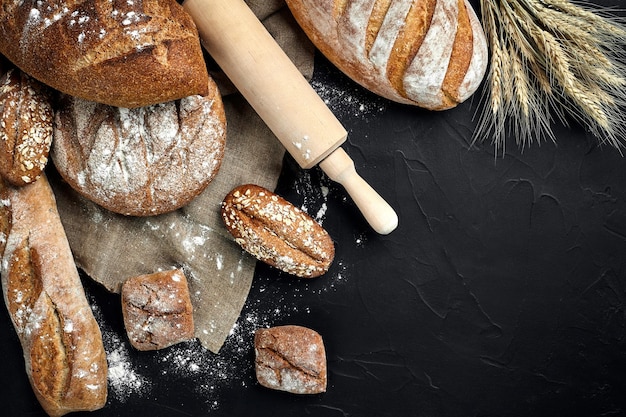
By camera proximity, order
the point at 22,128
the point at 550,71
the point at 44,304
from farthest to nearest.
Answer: the point at 550,71, the point at 44,304, the point at 22,128

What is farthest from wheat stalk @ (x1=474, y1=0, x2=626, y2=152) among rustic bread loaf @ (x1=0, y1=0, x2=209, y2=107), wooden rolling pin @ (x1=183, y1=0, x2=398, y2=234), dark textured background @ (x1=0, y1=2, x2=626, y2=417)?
rustic bread loaf @ (x1=0, y1=0, x2=209, y2=107)

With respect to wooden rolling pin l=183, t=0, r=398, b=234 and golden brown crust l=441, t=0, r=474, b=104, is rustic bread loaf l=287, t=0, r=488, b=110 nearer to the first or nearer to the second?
golden brown crust l=441, t=0, r=474, b=104

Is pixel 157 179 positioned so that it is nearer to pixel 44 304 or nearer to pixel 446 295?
pixel 44 304

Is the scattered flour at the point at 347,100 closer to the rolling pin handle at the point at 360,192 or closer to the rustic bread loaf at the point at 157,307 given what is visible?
the rolling pin handle at the point at 360,192

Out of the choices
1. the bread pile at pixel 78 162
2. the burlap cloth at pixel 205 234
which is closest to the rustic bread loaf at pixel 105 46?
the bread pile at pixel 78 162

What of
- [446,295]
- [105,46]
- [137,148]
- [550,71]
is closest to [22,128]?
[137,148]

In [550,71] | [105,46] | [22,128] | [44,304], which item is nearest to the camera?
[105,46]

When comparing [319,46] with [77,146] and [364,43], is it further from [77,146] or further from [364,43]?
[77,146]
